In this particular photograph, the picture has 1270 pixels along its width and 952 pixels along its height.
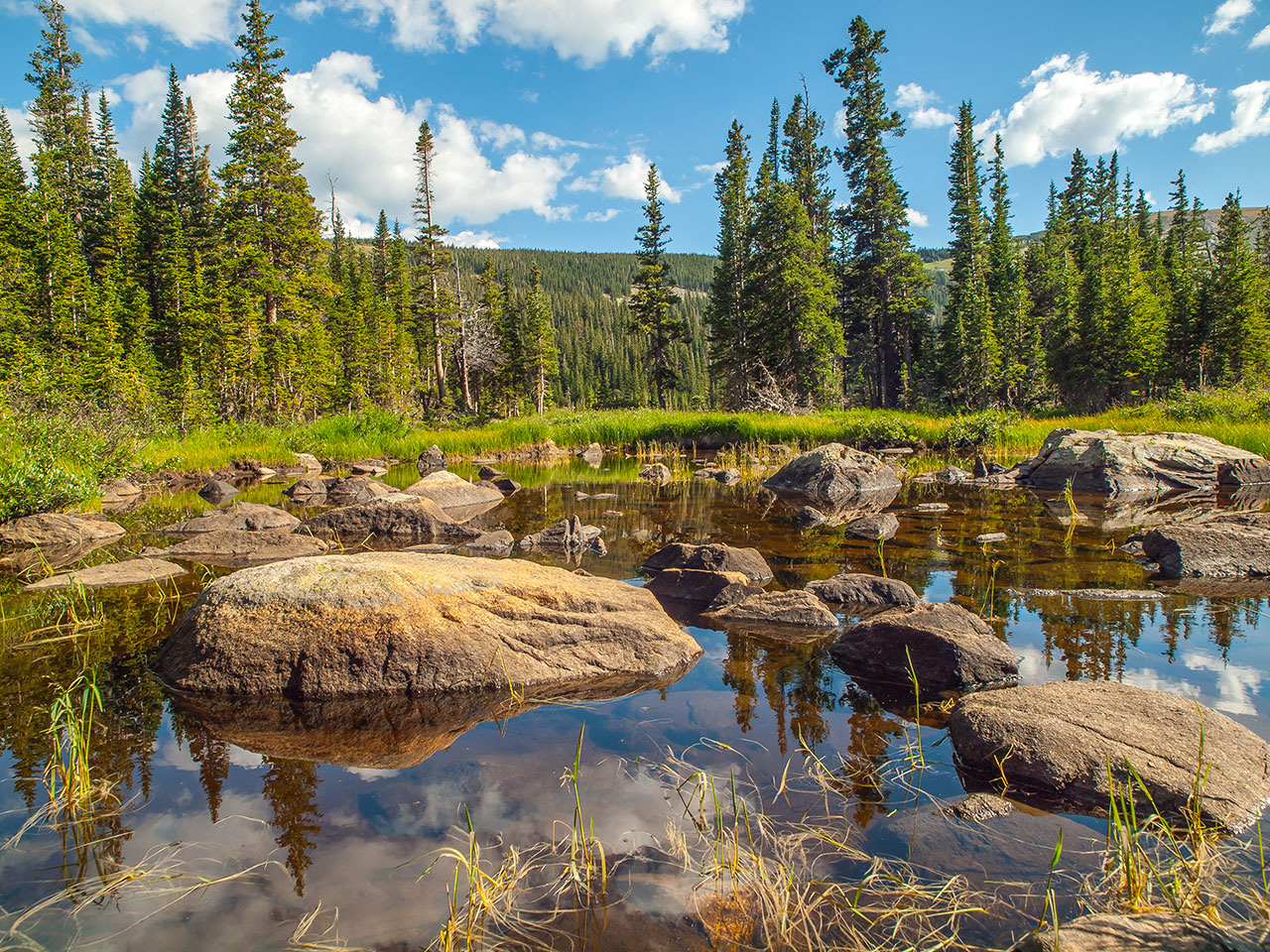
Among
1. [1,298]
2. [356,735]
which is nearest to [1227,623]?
[356,735]

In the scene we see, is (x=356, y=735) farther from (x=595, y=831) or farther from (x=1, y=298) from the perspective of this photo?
(x=1, y=298)

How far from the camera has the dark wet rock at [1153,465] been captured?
13.7 metres

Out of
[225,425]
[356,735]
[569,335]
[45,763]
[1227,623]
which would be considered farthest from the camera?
[569,335]

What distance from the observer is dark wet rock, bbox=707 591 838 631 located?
17.4ft

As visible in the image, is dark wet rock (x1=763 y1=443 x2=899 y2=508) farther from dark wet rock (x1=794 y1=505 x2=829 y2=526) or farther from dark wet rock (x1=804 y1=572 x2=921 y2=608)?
dark wet rock (x1=804 y1=572 x2=921 y2=608)

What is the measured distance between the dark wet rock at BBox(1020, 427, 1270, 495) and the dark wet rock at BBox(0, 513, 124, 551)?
1807cm

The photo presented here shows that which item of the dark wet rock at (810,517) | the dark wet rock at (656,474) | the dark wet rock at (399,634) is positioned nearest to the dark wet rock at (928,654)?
the dark wet rock at (399,634)

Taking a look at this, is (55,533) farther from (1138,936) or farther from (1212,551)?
(1212,551)

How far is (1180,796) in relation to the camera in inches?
109

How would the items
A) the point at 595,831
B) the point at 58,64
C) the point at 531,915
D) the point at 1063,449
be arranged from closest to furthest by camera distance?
the point at 531,915 < the point at 595,831 < the point at 1063,449 < the point at 58,64

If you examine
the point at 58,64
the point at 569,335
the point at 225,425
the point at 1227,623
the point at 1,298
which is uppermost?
the point at 58,64

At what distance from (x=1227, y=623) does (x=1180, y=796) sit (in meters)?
3.54

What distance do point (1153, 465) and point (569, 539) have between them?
1355 cm

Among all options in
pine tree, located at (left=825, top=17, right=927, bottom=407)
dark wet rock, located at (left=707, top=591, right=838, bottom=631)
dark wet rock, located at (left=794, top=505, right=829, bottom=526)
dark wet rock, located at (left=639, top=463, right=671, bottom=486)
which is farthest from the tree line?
dark wet rock, located at (left=707, top=591, right=838, bottom=631)
